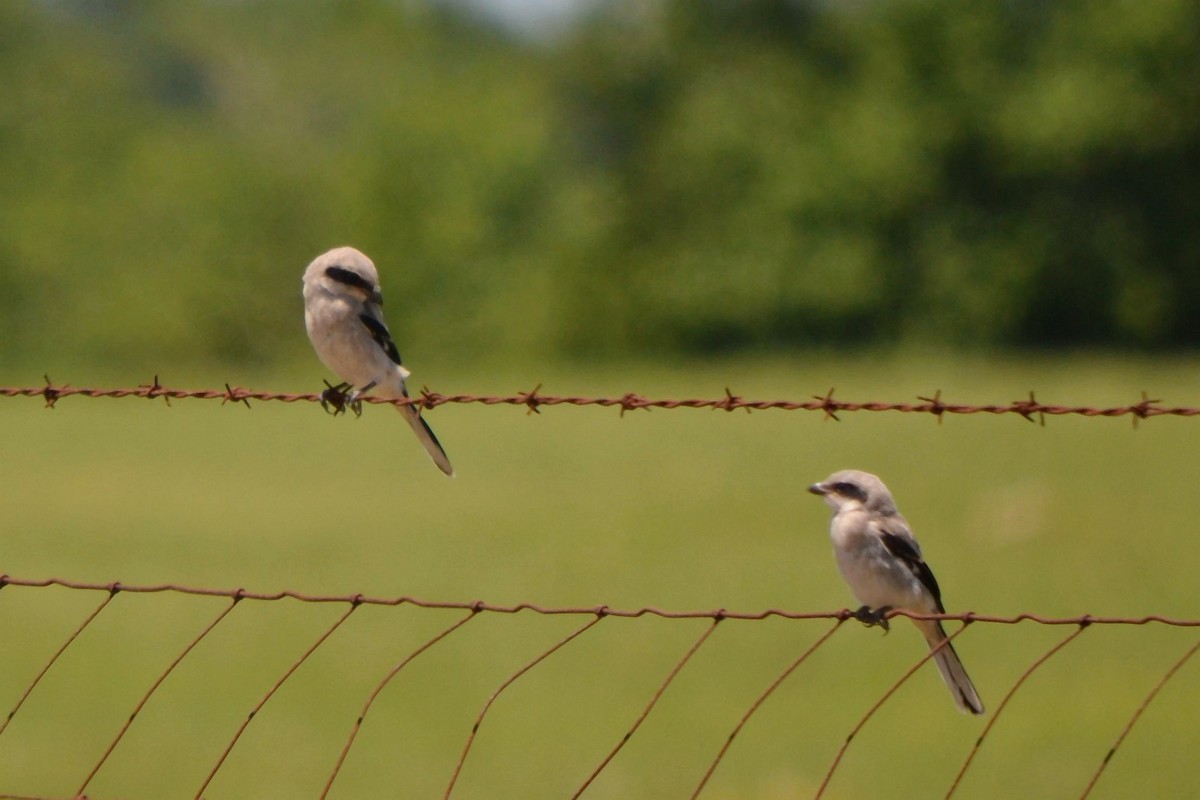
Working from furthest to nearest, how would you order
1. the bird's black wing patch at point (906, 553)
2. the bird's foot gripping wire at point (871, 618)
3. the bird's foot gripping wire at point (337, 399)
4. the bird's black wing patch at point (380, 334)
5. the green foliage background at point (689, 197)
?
the green foliage background at point (689, 197) → the bird's black wing patch at point (380, 334) → the bird's foot gripping wire at point (337, 399) → the bird's black wing patch at point (906, 553) → the bird's foot gripping wire at point (871, 618)

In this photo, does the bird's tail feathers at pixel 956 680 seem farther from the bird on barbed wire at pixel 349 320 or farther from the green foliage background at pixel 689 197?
the green foliage background at pixel 689 197

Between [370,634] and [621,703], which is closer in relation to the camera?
[621,703]

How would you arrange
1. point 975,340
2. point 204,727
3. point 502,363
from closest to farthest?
1. point 204,727
2. point 975,340
3. point 502,363

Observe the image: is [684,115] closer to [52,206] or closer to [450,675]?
[52,206]

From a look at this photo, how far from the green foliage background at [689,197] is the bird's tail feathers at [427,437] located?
43406 millimetres

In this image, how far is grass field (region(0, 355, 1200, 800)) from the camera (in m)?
15.2

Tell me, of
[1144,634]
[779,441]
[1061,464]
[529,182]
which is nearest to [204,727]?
[1144,634]

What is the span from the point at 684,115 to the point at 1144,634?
40.1 metres

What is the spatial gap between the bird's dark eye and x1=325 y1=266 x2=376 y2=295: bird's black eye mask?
220 centimetres

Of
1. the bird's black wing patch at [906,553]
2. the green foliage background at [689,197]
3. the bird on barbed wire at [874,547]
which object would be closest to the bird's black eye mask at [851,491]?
the bird on barbed wire at [874,547]

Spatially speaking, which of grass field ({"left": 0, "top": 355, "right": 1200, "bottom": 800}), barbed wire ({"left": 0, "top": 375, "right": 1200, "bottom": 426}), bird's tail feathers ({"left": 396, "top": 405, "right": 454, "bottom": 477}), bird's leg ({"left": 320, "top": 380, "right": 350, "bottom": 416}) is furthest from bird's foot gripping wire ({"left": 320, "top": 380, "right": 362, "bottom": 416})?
grass field ({"left": 0, "top": 355, "right": 1200, "bottom": 800})

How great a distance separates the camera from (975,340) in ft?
163

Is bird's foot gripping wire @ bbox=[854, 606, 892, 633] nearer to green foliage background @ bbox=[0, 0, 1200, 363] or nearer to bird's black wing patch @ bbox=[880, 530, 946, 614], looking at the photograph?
bird's black wing patch @ bbox=[880, 530, 946, 614]

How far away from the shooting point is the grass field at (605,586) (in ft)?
49.7
